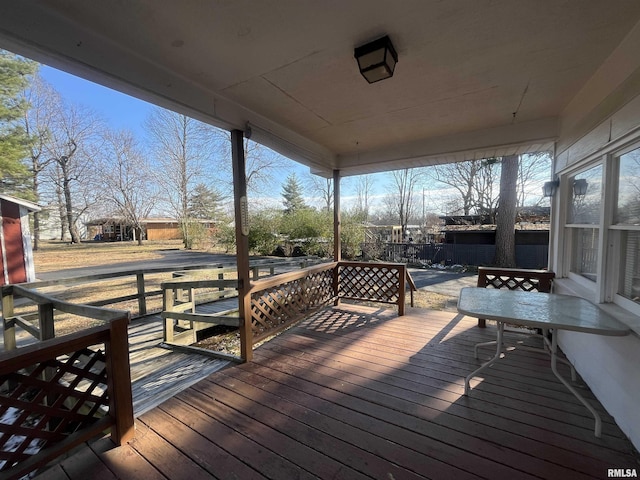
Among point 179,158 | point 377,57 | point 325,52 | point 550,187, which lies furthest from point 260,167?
point 377,57

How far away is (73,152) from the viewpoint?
49.7 ft

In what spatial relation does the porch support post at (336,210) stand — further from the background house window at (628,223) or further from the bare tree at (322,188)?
the bare tree at (322,188)

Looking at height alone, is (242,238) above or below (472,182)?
below

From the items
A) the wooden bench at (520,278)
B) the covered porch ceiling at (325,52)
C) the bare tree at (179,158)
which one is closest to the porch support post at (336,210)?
the covered porch ceiling at (325,52)

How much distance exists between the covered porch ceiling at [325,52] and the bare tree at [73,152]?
1799 centimetres

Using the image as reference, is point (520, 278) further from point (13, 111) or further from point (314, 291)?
point (13, 111)

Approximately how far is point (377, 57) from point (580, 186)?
2.48 metres

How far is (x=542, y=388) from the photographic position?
6.88 feet

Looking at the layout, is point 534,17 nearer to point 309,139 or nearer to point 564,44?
point 564,44

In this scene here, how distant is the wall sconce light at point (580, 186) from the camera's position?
245 centimetres

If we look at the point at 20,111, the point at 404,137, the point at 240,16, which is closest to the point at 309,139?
the point at 404,137

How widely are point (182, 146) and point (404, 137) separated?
16.2 meters

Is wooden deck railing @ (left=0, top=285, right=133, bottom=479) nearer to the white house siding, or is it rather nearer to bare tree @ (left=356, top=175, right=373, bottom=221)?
the white house siding

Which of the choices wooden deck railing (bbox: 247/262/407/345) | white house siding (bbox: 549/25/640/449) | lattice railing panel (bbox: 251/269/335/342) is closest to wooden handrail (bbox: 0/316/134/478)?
wooden deck railing (bbox: 247/262/407/345)
